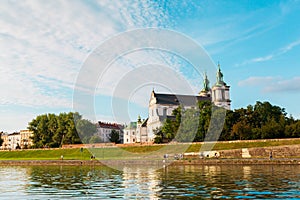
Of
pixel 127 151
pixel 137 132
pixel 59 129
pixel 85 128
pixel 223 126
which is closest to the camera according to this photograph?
pixel 223 126

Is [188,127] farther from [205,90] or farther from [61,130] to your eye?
[205,90]

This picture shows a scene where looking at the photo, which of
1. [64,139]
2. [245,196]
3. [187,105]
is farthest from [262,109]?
[245,196]

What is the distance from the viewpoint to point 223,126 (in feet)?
249

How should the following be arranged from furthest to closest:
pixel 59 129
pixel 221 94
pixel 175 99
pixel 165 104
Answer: pixel 175 99, pixel 221 94, pixel 165 104, pixel 59 129

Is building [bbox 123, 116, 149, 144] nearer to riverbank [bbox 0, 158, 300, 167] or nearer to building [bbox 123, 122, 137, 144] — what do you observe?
building [bbox 123, 122, 137, 144]

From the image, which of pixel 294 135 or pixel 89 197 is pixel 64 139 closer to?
pixel 294 135

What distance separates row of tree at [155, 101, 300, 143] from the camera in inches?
2699

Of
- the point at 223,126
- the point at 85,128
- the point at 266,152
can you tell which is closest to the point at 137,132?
the point at 85,128

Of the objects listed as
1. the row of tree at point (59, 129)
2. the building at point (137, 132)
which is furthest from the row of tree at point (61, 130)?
the building at point (137, 132)

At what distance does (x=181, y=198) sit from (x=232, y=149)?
43.8m

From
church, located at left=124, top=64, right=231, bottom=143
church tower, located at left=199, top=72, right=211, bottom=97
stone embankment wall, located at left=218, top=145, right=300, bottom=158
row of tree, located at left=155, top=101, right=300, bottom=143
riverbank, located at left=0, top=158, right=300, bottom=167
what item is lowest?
riverbank, located at left=0, top=158, right=300, bottom=167

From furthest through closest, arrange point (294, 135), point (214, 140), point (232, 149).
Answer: point (214, 140)
point (294, 135)
point (232, 149)

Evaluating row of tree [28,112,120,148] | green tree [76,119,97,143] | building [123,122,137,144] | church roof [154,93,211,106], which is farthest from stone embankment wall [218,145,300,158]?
building [123,122,137,144]

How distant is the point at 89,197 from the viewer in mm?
18203
